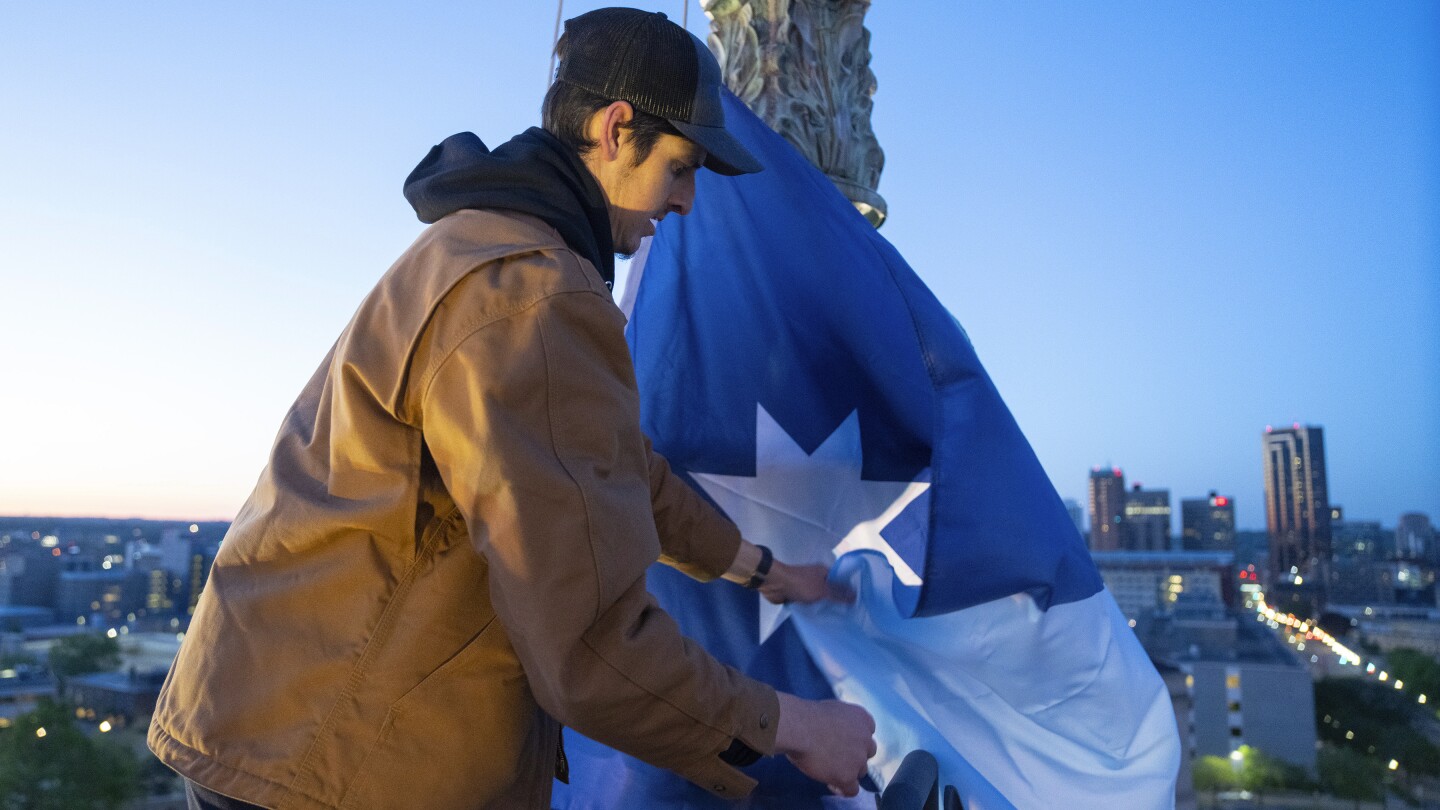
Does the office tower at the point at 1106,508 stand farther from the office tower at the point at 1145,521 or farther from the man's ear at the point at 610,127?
the man's ear at the point at 610,127

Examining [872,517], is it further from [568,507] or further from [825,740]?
[568,507]

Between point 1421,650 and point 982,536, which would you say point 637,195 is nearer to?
point 982,536

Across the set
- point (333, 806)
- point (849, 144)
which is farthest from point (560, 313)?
point (849, 144)

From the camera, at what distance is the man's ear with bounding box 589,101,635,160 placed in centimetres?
122

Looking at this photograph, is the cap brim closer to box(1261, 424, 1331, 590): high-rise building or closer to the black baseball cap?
Answer: the black baseball cap

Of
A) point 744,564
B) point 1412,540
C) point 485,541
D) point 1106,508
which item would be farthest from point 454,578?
point 1106,508

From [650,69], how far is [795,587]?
103 cm

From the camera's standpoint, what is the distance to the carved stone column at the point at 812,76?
2.58 meters

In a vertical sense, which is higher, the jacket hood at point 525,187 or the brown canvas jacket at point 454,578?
the jacket hood at point 525,187

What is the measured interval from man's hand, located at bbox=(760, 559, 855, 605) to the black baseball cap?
892mm

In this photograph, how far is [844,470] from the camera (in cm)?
205

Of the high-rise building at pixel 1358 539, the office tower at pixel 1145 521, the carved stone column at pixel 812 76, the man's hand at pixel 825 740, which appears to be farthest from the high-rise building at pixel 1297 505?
the man's hand at pixel 825 740

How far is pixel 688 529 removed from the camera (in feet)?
5.90

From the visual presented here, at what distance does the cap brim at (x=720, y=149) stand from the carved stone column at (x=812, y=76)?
4.14 ft
